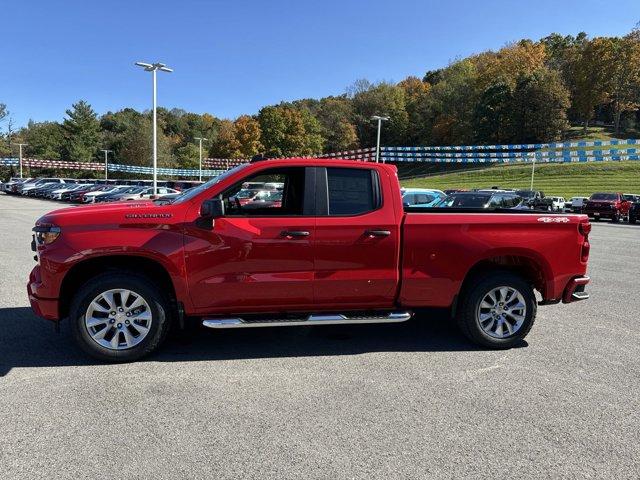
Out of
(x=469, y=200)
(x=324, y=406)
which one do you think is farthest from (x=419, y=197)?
(x=324, y=406)

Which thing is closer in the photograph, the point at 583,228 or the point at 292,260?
the point at 292,260

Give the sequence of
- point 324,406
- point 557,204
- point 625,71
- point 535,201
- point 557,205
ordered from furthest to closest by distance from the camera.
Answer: point 625,71 < point 557,204 < point 557,205 < point 535,201 < point 324,406

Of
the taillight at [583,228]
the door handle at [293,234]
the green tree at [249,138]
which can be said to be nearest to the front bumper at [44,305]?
the door handle at [293,234]

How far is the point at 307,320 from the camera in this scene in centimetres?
472

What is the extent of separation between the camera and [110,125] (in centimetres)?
10856

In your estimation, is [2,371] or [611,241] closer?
[2,371]

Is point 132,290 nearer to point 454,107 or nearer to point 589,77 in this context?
point 454,107

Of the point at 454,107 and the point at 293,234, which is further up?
the point at 454,107

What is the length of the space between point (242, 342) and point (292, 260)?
125 centimetres

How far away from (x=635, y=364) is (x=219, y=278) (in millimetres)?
4055

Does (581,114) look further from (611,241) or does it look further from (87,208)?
(87,208)

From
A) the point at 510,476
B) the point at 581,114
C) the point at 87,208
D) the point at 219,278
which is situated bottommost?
the point at 510,476

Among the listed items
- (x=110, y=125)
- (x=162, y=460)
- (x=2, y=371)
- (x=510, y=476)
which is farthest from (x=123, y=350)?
(x=110, y=125)

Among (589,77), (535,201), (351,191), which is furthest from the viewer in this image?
(589,77)
